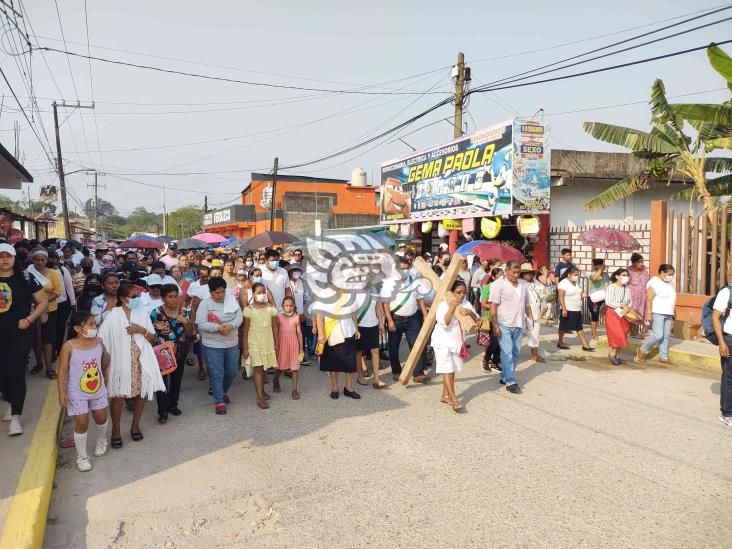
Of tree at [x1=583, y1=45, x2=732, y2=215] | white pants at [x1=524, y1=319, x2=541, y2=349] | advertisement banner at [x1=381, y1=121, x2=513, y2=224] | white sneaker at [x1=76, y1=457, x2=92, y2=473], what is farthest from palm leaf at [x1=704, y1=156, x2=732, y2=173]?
white sneaker at [x1=76, y1=457, x2=92, y2=473]

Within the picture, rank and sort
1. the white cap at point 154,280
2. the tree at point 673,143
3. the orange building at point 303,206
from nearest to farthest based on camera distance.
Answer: the white cap at point 154,280
the tree at point 673,143
the orange building at point 303,206

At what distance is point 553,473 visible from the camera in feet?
14.5

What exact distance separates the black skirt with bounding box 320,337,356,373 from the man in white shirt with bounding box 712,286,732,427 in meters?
4.08

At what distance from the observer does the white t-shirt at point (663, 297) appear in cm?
825

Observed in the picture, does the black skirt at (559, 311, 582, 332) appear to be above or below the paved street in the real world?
above

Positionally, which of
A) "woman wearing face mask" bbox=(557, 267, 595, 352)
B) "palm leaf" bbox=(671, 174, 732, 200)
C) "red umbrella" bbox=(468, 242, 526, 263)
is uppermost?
"palm leaf" bbox=(671, 174, 732, 200)

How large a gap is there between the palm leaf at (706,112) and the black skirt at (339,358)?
8248 mm

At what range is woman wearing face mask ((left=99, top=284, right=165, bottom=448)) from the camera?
16.8 feet

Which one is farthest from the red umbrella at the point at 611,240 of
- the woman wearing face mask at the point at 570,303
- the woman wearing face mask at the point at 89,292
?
the woman wearing face mask at the point at 89,292

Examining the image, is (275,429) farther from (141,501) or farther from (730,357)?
(730,357)

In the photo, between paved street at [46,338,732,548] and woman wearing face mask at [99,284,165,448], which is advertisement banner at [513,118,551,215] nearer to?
paved street at [46,338,732,548]

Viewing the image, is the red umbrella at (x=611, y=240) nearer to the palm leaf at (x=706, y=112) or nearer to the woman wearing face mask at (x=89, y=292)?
the palm leaf at (x=706, y=112)

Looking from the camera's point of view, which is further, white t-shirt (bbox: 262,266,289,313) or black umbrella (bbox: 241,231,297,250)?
black umbrella (bbox: 241,231,297,250)

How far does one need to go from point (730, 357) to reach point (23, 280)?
7.27 metres
